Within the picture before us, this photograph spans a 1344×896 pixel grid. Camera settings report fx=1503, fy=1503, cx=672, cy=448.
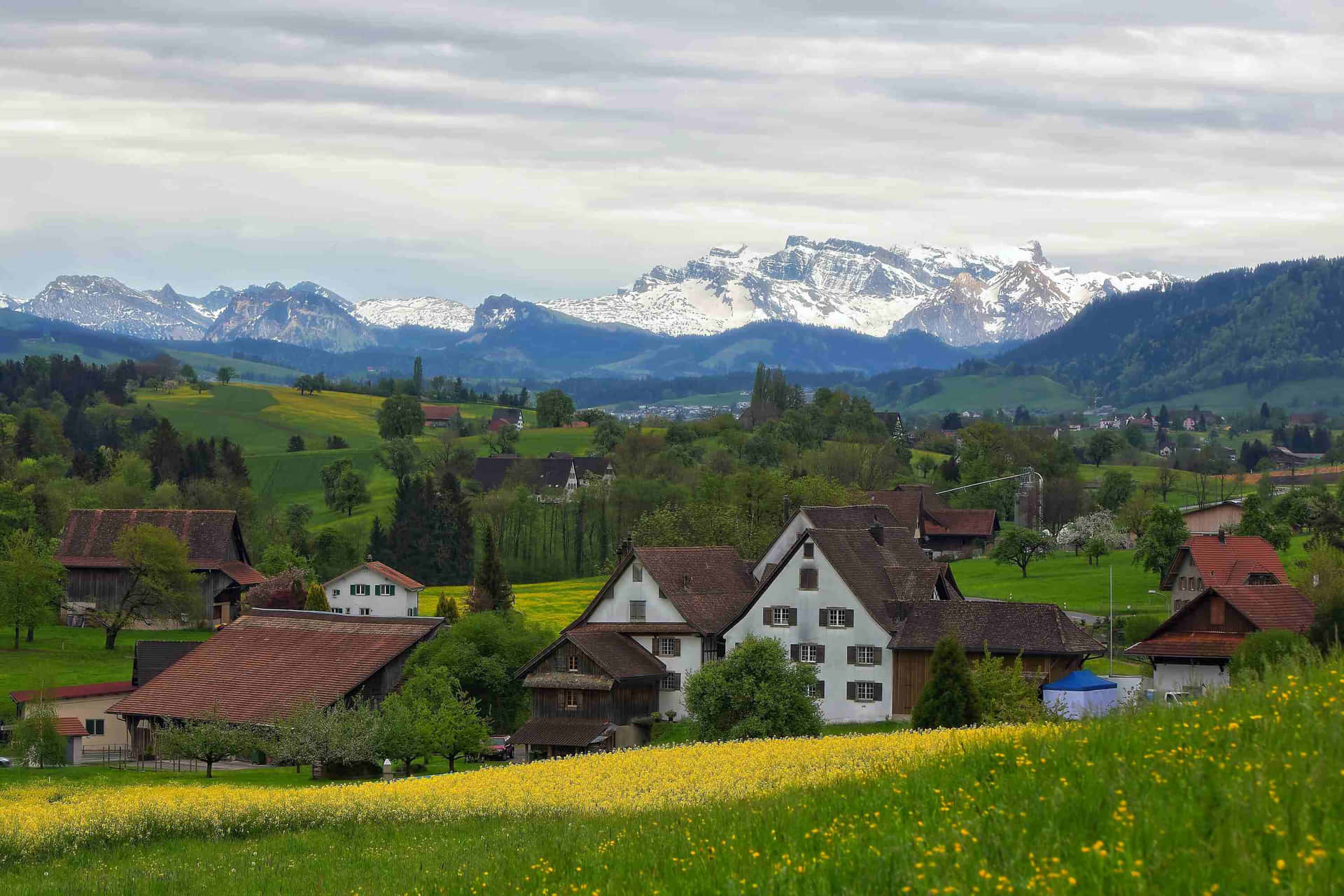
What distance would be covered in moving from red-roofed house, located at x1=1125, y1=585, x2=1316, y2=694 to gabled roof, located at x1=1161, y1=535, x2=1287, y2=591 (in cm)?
1703

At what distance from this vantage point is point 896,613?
67.6 metres

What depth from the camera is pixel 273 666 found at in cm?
7069

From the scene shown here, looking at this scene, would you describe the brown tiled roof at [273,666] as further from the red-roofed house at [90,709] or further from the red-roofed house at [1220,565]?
the red-roofed house at [1220,565]

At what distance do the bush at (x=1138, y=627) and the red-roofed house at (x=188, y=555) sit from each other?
6260 cm

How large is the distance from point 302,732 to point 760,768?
29.3 m

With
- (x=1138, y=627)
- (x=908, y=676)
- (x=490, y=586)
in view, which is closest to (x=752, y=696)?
(x=908, y=676)

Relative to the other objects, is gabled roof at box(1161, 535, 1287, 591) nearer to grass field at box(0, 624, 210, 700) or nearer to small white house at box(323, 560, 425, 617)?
small white house at box(323, 560, 425, 617)

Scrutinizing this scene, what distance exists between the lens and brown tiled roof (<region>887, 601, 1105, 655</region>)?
62.3 m

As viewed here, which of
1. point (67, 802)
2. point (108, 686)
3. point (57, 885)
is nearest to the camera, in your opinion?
point (57, 885)

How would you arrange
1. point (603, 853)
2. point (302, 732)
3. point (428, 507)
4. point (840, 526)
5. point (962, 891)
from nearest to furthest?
point (962, 891) → point (603, 853) → point (302, 732) → point (840, 526) → point (428, 507)

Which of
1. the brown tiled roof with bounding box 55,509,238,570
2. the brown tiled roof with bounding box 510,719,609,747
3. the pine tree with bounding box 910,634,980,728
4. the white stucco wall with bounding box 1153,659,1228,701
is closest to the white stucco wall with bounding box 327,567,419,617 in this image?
the brown tiled roof with bounding box 55,509,238,570

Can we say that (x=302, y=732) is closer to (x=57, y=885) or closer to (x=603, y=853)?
(x=57, y=885)

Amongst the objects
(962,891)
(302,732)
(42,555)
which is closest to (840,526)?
(302,732)

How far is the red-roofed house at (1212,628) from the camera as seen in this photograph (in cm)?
6381
